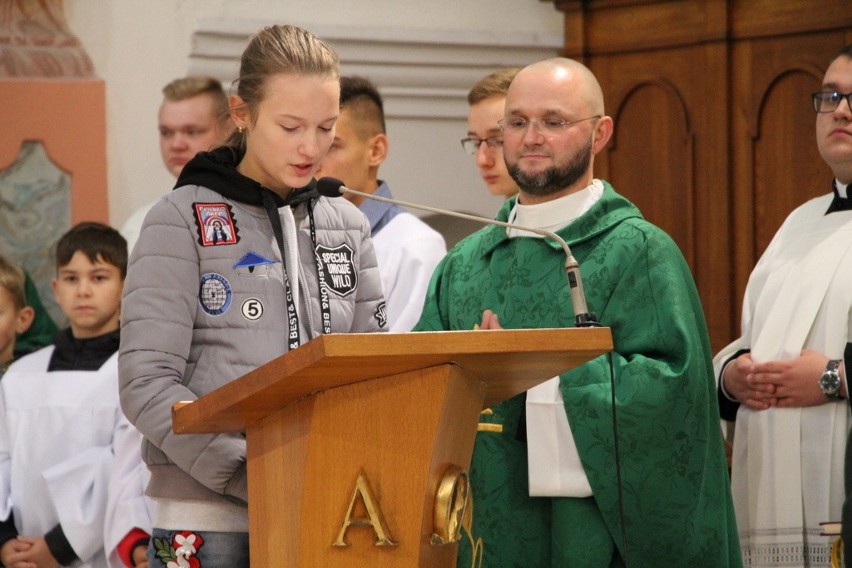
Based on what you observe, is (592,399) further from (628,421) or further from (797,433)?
(797,433)

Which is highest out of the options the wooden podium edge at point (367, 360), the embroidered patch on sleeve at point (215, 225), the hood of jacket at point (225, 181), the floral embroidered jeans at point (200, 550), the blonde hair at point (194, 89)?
the blonde hair at point (194, 89)

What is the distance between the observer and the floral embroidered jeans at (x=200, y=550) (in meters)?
2.59

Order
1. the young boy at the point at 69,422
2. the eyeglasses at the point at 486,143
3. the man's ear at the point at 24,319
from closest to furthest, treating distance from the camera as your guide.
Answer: the young boy at the point at 69,422, the eyeglasses at the point at 486,143, the man's ear at the point at 24,319

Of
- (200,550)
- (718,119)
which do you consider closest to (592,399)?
(200,550)

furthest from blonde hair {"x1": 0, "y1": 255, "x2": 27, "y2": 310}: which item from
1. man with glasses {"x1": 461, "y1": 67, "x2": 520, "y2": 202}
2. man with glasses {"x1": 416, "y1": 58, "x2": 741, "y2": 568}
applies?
man with glasses {"x1": 416, "y1": 58, "x2": 741, "y2": 568}

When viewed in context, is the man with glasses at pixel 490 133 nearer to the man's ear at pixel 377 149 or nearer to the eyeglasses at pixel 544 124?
the man's ear at pixel 377 149

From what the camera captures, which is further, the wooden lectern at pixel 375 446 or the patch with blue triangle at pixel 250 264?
the patch with blue triangle at pixel 250 264

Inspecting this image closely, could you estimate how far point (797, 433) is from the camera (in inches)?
155

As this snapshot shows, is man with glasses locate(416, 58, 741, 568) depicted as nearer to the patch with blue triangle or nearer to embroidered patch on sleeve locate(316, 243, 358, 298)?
embroidered patch on sleeve locate(316, 243, 358, 298)

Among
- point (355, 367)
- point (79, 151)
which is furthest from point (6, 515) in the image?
point (355, 367)

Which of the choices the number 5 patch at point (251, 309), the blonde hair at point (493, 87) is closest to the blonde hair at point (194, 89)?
the blonde hair at point (493, 87)

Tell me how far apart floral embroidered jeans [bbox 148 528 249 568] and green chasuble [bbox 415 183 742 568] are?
0.78m

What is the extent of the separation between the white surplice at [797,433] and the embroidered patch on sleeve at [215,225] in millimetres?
1931

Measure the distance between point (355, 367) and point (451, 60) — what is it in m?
4.28
